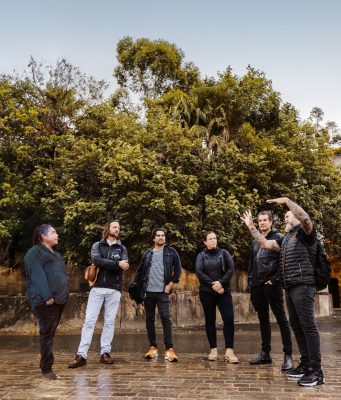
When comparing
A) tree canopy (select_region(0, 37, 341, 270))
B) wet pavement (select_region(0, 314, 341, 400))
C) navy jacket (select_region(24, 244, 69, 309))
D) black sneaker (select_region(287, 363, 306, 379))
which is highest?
tree canopy (select_region(0, 37, 341, 270))

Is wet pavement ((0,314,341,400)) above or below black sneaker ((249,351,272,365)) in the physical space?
below

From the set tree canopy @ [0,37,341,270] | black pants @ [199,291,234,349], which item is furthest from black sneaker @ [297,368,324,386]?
tree canopy @ [0,37,341,270]

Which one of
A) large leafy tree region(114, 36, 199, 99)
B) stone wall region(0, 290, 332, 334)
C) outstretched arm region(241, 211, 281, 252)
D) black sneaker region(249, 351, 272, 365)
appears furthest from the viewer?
large leafy tree region(114, 36, 199, 99)

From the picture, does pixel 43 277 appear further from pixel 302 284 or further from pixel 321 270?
pixel 321 270

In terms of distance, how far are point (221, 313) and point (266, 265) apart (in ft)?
3.70

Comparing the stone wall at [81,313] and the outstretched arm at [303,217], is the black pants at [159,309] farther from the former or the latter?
the stone wall at [81,313]

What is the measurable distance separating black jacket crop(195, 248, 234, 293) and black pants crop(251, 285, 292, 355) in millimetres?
491

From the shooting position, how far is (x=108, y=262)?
669 centimetres

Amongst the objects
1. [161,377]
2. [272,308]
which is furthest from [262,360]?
[161,377]

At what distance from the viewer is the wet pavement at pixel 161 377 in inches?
179

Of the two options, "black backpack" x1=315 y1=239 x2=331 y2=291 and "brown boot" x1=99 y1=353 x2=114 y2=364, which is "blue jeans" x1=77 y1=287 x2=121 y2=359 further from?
"black backpack" x1=315 y1=239 x2=331 y2=291

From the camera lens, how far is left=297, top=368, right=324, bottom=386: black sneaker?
15.9 ft

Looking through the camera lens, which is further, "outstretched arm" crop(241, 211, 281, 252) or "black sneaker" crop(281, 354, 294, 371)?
"outstretched arm" crop(241, 211, 281, 252)

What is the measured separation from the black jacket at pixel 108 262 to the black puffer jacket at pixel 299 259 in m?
2.61
